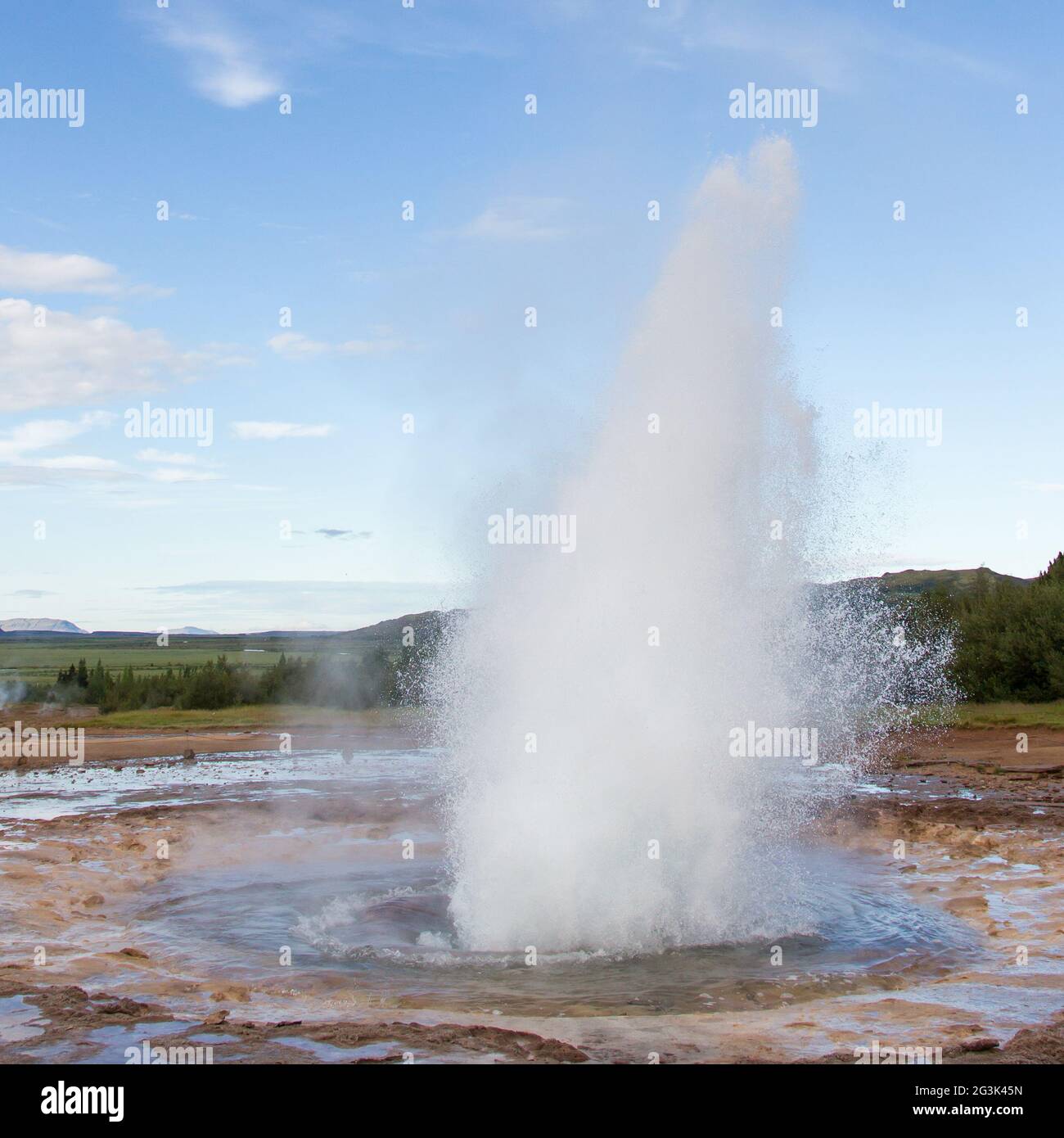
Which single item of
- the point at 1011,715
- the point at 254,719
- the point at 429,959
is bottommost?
the point at 429,959

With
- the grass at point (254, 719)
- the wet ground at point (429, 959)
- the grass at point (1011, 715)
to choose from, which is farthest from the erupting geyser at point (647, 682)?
the grass at point (254, 719)

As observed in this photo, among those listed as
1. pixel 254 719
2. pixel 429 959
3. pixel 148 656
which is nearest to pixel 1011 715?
pixel 254 719

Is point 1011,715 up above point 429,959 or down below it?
above

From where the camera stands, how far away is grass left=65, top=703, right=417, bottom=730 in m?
41.7

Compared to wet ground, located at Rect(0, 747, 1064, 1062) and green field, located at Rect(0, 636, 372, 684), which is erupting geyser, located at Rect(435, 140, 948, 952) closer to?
wet ground, located at Rect(0, 747, 1064, 1062)

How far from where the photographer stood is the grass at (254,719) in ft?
137

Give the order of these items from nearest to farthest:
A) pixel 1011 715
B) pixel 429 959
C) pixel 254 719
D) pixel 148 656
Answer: pixel 429 959, pixel 1011 715, pixel 254 719, pixel 148 656

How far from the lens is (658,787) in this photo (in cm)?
1089

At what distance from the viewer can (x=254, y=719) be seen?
4388cm

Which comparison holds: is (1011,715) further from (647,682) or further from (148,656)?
(148,656)

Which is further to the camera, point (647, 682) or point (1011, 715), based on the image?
point (1011, 715)

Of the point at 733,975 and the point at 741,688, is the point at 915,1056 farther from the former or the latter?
the point at 741,688

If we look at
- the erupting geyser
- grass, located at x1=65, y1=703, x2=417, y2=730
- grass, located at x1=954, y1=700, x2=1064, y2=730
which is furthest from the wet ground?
grass, located at x1=65, y1=703, x2=417, y2=730
